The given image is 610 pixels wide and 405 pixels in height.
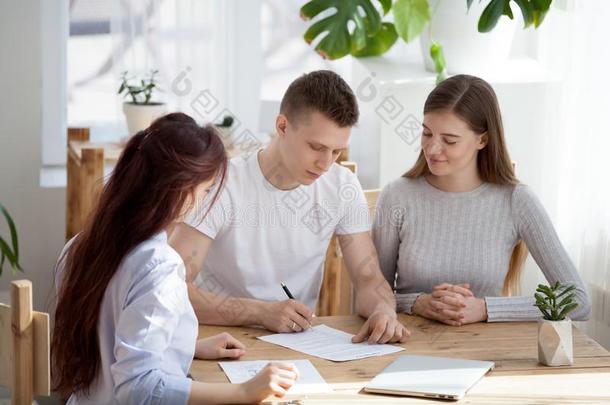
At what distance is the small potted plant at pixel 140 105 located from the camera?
3.45m

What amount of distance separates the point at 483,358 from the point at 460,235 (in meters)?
0.52

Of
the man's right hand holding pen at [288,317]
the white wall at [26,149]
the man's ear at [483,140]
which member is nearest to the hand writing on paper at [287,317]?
the man's right hand holding pen at [288,317]

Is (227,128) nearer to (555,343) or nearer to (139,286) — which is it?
(555,343)

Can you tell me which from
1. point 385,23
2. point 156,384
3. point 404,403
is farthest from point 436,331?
point 385,23

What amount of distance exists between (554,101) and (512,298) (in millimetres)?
917

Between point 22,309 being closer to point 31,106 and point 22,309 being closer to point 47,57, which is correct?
point 31,106

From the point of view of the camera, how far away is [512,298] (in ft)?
7.24

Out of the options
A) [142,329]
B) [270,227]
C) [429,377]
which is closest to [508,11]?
[270,227]

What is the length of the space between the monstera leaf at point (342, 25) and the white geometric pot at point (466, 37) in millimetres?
174

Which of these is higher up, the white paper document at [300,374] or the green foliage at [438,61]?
the green foliage at [438,61]

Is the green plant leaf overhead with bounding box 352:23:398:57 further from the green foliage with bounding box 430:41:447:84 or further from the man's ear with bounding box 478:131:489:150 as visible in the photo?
the man's ear with bounding box 478:131:489:150

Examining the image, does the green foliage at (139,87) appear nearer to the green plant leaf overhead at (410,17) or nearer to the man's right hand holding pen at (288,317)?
the green plant leaf overhead at (410,17)

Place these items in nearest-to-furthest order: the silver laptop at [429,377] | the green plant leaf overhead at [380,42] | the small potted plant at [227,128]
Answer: the silver laptop at [429,377], the green plant leaf overhead at [380,42], the small potted plant at [227,128]

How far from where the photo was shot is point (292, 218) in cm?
239
